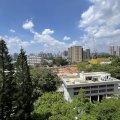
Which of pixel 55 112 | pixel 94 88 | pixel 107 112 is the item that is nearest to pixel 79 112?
pixel 55 112

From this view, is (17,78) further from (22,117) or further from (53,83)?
(53,83)

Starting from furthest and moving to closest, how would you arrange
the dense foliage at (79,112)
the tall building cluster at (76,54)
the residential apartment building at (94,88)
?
the tall building cluster at (76,54), the residential apartment building at (94,88), the dense foliage at (79,112)

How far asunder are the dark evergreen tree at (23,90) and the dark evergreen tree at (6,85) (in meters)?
0.79

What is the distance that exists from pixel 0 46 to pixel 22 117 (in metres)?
8.13

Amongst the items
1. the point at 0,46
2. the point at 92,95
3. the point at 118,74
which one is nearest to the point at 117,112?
the point at 0,46

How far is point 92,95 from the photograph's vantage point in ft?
155

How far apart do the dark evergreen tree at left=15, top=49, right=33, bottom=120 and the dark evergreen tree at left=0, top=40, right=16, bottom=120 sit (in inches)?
30.9

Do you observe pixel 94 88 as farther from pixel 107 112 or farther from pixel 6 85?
pixel 6 85

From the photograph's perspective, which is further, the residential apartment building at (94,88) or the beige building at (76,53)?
the beige building at (76,53)

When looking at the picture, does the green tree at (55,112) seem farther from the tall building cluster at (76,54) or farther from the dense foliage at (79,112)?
the tall building cluster at (76,54)

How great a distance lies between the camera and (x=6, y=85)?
26.5 metres

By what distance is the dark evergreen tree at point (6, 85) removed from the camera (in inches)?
1036

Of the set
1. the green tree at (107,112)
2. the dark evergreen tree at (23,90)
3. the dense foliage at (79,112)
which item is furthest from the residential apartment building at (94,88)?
the green tree at (107,112)

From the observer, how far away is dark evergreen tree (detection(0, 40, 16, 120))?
26.3 metres
